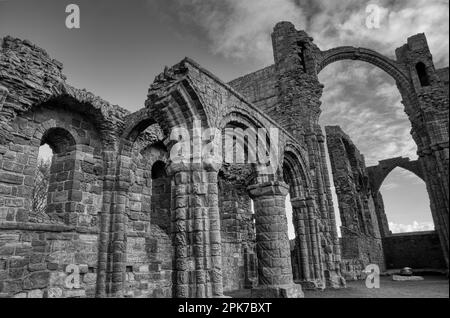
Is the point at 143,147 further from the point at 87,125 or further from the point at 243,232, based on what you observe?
the point at 243,232

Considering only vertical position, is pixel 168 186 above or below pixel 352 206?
above

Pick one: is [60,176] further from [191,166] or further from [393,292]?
[393,292]

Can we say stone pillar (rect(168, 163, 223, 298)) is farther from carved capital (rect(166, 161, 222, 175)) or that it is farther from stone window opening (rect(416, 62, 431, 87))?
stone window opening (rect(416, 62, 431, 87))

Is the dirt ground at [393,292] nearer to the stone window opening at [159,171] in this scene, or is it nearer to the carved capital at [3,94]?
the stone window opening at [159,171]

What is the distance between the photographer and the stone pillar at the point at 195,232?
5055 millimetres

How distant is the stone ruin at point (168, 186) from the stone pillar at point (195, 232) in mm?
21

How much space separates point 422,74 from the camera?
43.0 feet

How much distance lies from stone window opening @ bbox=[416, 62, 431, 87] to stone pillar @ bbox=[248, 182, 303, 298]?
369 inches

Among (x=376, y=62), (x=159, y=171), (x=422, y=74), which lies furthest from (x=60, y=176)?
(x=422, y=74)

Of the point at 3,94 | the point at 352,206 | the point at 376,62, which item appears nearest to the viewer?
the point at 3,94

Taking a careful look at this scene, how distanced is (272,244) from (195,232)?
2731 mm

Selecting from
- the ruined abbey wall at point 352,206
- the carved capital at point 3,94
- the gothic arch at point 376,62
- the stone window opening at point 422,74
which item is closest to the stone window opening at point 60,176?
the carved capital at point 3,94

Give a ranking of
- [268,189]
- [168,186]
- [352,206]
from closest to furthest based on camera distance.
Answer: [268,189] < [168,186] < [352,206]
